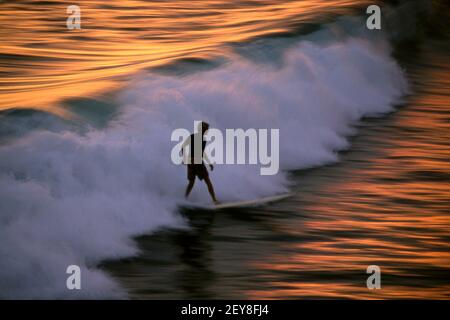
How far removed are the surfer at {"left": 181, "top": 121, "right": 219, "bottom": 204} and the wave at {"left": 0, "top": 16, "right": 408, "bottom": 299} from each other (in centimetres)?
57

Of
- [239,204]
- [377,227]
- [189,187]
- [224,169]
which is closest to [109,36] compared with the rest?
[224,169]

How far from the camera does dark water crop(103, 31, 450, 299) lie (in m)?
11.9

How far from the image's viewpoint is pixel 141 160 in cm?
1558

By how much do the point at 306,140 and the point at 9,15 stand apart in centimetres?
1590

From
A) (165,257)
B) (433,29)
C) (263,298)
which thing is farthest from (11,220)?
(433,29)

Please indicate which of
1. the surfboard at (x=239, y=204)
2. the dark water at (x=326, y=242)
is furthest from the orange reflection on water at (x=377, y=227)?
the surfboard at (x=239, y=204)

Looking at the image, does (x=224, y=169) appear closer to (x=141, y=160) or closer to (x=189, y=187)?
(x=141, y=160)

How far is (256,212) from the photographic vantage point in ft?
49.3

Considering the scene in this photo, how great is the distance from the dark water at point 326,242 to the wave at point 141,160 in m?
0.50

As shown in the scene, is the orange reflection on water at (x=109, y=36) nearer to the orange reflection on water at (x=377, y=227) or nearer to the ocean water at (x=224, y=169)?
the ocean water at (x=224, y=169)

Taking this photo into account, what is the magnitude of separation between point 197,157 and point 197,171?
26 cm

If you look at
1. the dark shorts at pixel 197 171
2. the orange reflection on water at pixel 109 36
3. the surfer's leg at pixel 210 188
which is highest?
the orange reflection on water at pixel 109 36

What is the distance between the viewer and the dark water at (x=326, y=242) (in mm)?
11883

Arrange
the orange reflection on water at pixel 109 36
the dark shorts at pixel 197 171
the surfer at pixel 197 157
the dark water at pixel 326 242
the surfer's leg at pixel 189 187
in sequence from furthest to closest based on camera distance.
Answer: the orange reflection on water at pixel 109 36 < the surfer's leg at pixel 189 187 < the dark shorts at pixel 197 171 < the surfer at pixel 197 157 < the dark water at pixel 326 242
